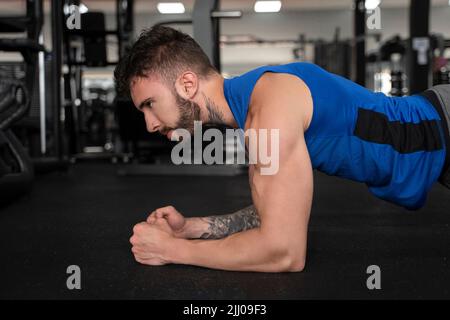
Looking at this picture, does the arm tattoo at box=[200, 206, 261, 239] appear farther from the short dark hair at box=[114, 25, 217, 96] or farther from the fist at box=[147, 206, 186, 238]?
the short dark hair at box=[114, 25, 217, 96]

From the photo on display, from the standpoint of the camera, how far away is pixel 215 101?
107 cm

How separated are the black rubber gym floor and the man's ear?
1.18 ft

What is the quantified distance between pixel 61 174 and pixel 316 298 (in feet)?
9.88

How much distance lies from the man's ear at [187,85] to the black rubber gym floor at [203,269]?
360mm

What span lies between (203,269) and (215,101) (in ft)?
1.14

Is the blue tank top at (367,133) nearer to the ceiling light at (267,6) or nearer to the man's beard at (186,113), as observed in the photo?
the man's beard at (186,113)

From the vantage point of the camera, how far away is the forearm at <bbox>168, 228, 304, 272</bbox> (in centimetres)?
95

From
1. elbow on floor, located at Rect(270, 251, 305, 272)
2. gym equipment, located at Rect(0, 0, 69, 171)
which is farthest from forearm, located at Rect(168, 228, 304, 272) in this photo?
gym equipment, located at Rect(0, 0, 69, 171)

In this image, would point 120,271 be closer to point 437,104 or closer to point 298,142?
point 298,142

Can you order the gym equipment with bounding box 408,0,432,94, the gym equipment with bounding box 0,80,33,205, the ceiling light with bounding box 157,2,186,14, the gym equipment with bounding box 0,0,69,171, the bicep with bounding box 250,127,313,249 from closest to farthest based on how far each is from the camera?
the bicep with bounding box 250,127,313,249
the gym equipment with bounding box 0,80,33,205
the gym equipment with bounding box 0,0,69,171
the gym equipment with bounding box 408,0,432,94
the ceiling light with bounding box 157,2,186,14

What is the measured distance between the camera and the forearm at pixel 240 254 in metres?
0.95

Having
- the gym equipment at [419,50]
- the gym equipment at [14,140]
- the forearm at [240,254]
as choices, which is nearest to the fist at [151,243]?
the forearm at [240,254]

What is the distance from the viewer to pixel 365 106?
1.07 meters
